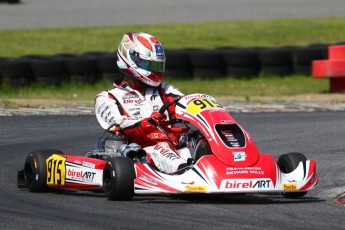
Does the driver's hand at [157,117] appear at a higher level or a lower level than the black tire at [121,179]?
higher

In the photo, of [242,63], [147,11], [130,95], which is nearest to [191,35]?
[147,11]

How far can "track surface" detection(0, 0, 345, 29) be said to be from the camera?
26000mm

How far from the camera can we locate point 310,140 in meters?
11.9

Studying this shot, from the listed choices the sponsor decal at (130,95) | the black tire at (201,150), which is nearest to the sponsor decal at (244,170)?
the black tire at (201,150)

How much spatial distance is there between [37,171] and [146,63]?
3.95ft

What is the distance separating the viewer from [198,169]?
754 cm

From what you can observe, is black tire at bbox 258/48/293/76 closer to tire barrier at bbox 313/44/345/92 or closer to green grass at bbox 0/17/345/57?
tire barrier at bbox 313/44/345/92

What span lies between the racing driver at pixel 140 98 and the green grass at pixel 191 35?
1290 cm

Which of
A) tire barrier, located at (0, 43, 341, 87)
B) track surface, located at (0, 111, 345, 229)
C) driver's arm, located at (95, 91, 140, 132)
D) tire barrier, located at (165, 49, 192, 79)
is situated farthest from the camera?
tire barrier, located at (165, 49, 192, 79)

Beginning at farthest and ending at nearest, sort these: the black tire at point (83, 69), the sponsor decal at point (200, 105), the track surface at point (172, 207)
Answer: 1. the black tire at point (83, 69)
2. the sponsor decal at point (200, 105)
3. the track surface at point (172, 207)

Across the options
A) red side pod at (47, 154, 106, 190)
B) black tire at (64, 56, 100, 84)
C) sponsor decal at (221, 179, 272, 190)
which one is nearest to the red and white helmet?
red side pod at (47, 154, 106, 190)

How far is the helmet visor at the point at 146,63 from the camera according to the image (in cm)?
862

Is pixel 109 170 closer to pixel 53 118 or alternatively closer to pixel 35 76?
pixel 53 118

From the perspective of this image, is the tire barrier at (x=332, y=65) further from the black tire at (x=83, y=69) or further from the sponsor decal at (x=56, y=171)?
the sponsor decal at (x=56, y=171)
